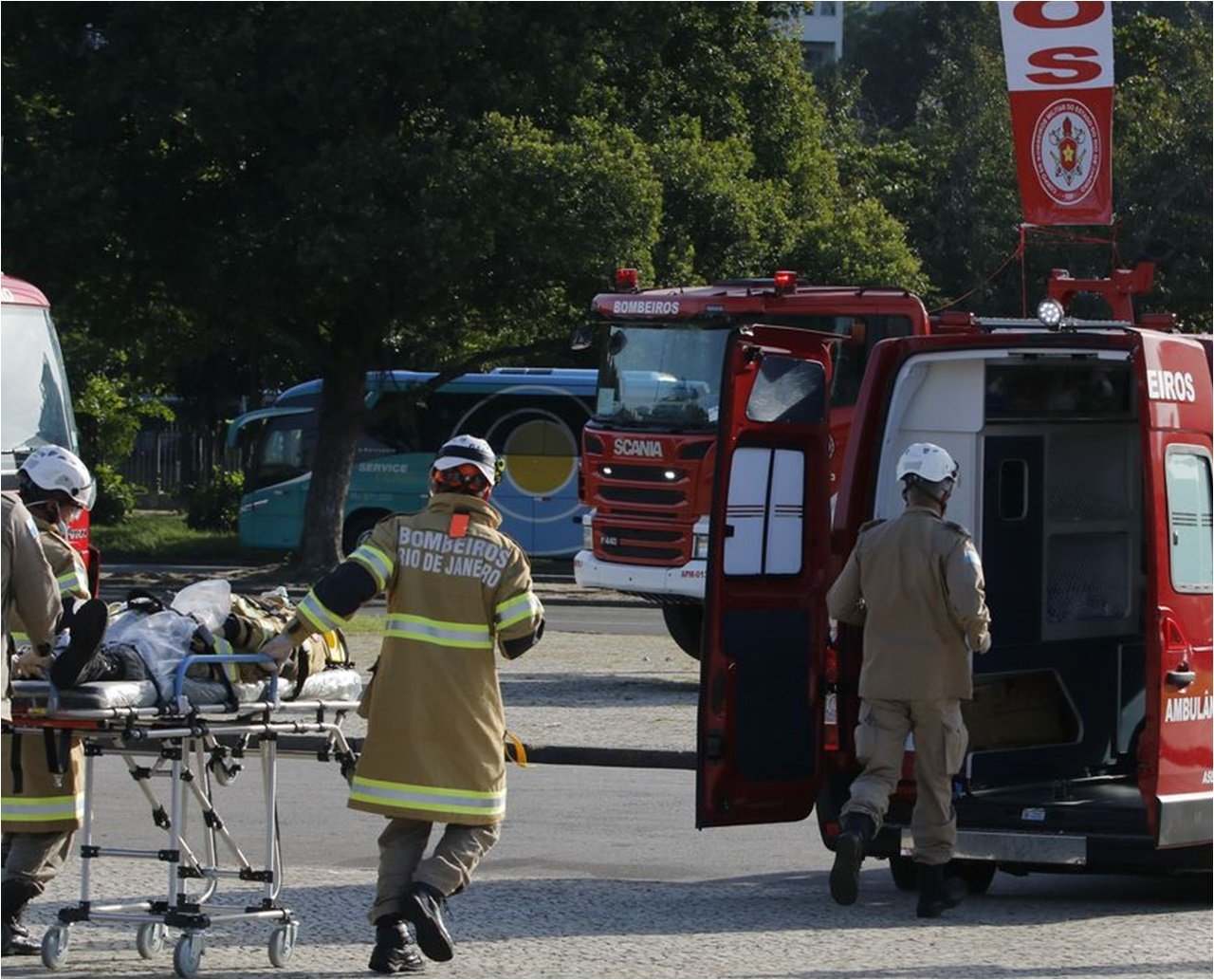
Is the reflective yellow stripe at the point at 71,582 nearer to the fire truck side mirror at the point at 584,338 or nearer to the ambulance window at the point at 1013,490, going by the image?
the ambulance window at the point at 1013,490

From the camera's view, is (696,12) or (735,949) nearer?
(735,949)

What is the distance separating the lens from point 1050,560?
1072cm

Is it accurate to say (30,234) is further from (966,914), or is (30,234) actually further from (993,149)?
(993,149)

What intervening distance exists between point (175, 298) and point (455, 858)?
70.2 ft

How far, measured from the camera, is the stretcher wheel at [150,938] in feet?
24.1

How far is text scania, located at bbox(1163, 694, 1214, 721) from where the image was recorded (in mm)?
8438

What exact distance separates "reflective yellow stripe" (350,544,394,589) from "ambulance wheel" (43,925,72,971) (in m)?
1.60

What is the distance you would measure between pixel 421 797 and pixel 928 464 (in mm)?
2779

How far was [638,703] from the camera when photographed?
16125 mm

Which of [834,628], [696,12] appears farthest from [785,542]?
[696,12]

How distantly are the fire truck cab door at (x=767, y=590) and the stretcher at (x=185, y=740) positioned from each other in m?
1.86

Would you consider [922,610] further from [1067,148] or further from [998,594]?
[1067,148]

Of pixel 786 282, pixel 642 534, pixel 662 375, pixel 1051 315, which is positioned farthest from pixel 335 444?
pixel 1051 315

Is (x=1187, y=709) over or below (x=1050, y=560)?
below
